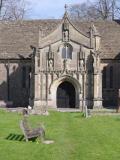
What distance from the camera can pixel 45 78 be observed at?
160ft

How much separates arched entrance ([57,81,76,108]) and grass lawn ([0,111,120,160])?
1779cm

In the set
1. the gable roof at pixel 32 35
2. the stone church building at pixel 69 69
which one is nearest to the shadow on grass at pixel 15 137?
the stone church building at pixel 69 69

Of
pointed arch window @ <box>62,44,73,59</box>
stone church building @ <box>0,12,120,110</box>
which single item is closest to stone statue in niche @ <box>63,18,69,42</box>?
stone church building @ <box>0,12,120,110</box>

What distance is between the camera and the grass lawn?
1920 centimetres

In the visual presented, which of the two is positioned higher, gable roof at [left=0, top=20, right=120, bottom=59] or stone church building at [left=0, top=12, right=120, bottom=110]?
gable roof at [left=0, top=20, right=120, bottom=59]

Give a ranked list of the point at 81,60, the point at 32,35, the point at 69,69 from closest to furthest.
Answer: the point at 81,60, the point at 69,69, the point at 32,35

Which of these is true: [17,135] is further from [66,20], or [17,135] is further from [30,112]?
[66,20]

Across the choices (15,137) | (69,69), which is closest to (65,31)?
(69,69)

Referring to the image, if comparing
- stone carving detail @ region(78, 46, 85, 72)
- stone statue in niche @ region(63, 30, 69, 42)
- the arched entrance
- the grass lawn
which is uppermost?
stone statue in niche @ region(63, 30, 69, 42)

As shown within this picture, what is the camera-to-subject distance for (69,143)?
878 inches

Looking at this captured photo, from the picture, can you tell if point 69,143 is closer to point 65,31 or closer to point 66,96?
point 66,96

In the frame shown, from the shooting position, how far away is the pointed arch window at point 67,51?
49250mm

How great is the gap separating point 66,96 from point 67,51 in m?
4.52

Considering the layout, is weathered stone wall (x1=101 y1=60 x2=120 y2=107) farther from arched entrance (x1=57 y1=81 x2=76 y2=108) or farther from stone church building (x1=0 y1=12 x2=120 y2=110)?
arched entrance (x1=57 y1=81 x2=76 y2=108)
